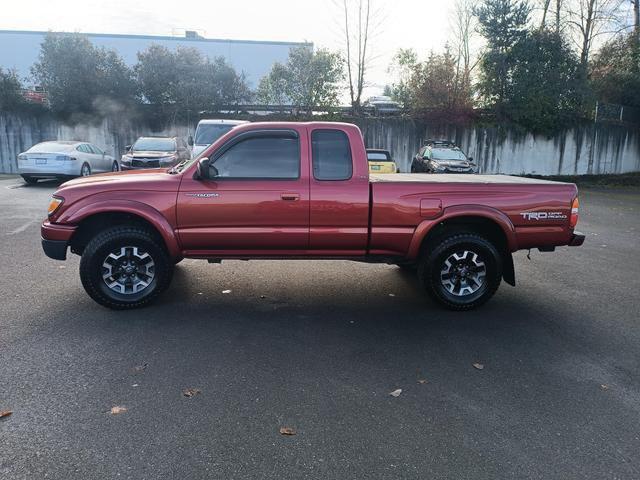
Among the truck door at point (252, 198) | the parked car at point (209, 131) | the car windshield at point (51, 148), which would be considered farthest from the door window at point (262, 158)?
the car windshield at point (51, 148)

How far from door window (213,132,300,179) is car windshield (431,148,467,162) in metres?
13.0

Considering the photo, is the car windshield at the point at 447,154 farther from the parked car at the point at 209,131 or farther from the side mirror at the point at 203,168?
the side mirror at the point at 203,168

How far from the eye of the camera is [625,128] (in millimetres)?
24766

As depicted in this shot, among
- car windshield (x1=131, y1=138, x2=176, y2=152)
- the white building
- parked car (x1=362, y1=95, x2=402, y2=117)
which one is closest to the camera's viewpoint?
car windshield (x1=131, y1=138, x2=176, y2=152)

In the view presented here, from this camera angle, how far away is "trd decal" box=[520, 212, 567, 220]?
17.5ft

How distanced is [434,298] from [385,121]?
19039 millimetres

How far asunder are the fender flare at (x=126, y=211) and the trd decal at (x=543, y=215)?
3.78 meters

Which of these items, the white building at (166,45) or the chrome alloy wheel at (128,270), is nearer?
the chrome alloy wheel at (128,270)

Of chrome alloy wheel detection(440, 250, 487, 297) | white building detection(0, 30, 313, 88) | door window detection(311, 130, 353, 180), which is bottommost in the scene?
chrome alloy wheel detection(440, 250, 487, 297)

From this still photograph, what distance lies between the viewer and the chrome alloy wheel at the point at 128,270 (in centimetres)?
514

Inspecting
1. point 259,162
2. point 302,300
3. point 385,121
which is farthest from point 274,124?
point 385,121

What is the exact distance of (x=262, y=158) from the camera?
525 cm

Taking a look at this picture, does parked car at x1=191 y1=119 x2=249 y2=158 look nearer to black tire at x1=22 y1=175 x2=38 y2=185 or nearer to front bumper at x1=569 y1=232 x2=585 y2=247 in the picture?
black tire at x1=22 y1=175 x2=38 y2=185

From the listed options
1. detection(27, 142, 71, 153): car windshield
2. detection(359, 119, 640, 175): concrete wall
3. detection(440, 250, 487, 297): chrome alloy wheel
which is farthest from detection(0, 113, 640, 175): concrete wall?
detection(440, 250, 487, 297): chrome alloy wheel
